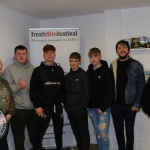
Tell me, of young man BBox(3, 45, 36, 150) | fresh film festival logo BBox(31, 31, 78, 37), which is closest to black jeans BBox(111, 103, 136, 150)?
young man BBox(3, 45, 36, 150)

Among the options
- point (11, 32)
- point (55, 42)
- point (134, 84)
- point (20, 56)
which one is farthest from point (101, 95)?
point (11, 32)

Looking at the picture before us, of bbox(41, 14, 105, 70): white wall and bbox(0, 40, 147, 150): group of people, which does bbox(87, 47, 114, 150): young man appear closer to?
bbox(0, 40, 147, 150): group of people

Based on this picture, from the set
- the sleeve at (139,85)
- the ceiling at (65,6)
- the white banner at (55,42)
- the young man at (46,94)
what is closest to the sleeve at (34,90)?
the young man at (46,94)

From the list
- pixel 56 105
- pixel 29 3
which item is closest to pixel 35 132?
pixel 56 105

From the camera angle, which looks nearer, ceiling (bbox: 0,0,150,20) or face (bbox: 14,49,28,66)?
face (bbox: 14,49,28,66)

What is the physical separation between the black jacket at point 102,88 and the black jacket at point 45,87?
428 millimetres

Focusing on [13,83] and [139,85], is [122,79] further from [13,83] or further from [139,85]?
[13,83]

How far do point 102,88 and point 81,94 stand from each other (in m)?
0.28

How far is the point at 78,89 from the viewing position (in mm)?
2955

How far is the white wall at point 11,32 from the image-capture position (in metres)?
3.37

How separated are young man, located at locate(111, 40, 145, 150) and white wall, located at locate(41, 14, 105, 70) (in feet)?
3.54

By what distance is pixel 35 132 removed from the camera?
9.95 ft

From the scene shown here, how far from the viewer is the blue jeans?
291 cm

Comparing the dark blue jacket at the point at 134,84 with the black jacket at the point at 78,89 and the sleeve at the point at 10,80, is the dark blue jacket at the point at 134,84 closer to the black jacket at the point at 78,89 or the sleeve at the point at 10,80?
the black jacket at the point at 78,89
